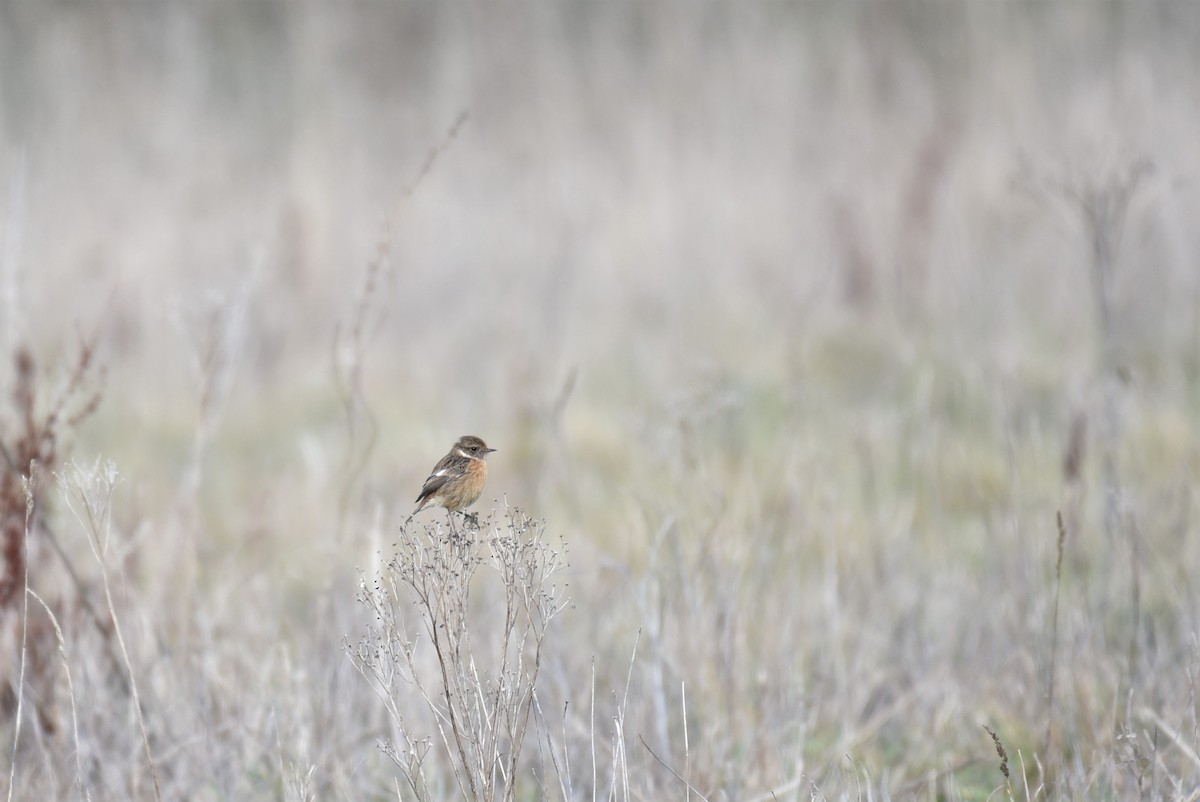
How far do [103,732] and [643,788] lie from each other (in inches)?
44.9

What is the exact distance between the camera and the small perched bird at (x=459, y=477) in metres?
1.73

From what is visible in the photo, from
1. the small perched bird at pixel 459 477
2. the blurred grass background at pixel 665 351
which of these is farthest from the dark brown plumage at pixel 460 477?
the blurred grass background at pixel 665 351

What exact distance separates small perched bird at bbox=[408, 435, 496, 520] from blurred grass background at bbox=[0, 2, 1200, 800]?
0.32 m

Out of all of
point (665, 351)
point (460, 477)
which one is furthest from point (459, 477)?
point (665, 351)

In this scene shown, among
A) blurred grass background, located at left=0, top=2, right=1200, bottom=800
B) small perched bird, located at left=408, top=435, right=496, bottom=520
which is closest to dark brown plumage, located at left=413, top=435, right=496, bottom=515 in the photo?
small perched bird, located at left=408, top=435, right=496, bottom=520

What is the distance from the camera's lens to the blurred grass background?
2.39 m

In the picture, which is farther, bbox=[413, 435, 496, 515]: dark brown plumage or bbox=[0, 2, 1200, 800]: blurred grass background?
bbox=[0, 2, 1200, 800]: blurred grass background

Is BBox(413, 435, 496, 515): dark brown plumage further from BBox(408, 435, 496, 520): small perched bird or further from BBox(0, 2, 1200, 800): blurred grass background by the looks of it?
BBox(0, 2, 1200, 800): blurred grass background

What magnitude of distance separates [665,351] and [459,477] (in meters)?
3.48

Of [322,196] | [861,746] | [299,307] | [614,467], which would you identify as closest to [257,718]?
[861,746]

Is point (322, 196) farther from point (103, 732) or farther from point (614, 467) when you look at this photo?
point (103, 732)

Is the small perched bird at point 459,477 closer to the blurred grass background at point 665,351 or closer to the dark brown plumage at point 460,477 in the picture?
the dark brown plumage at point 460,477

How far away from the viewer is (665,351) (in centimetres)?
515

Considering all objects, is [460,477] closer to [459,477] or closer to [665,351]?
[459,477]
